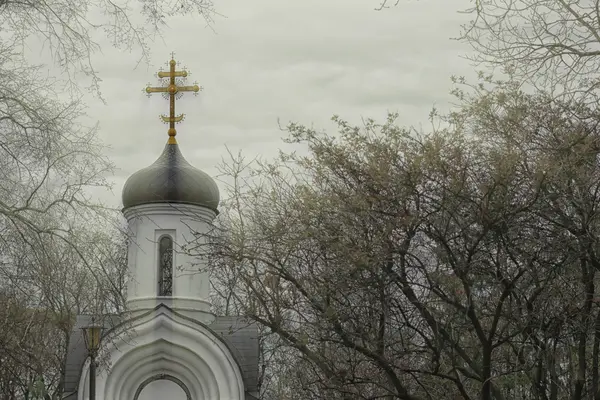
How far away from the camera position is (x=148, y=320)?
61.3 ft

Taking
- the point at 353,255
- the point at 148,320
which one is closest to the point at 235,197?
the point at 353,255

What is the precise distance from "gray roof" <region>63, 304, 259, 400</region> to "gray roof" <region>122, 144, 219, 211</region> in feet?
7.62

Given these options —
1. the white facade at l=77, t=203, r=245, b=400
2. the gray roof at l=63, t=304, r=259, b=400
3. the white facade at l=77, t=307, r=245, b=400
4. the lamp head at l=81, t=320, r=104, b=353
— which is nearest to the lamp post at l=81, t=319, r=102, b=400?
the lamp head at l=81, t=320, r=104, b=353

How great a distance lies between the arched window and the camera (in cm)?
1988

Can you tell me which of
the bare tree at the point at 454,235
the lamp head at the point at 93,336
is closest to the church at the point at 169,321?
the lamp head at the point at 93,336

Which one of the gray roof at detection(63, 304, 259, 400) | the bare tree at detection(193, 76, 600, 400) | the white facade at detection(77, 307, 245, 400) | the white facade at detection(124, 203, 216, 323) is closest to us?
the bare tree at detection(193, 76, 600, 400)

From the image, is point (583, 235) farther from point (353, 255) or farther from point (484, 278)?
point (353, 255)

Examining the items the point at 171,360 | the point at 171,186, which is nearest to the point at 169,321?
the point at 171,360

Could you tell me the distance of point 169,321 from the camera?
61.4ft

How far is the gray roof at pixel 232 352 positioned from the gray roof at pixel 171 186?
7.62 ft

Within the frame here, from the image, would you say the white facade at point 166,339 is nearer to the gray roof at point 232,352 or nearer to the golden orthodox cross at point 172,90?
the gray roof at point 232,352

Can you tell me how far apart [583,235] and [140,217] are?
38.1 feet

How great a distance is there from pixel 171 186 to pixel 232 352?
370 centimetres

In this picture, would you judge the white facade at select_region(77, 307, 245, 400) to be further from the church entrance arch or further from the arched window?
the arched window
